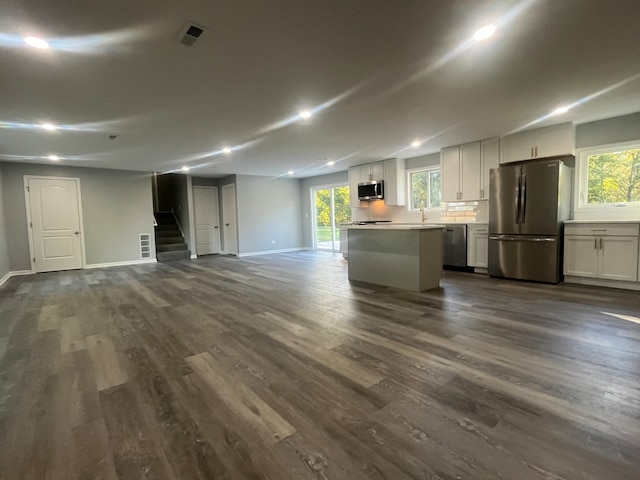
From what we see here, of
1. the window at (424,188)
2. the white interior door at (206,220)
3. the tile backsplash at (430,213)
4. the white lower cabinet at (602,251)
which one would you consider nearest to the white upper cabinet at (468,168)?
the tile backsplash at (430,213)

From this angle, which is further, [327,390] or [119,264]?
[119,264]

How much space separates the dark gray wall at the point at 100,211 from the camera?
22.2 ft

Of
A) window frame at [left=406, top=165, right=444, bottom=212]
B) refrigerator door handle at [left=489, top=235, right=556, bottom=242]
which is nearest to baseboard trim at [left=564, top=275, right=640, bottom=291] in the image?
refrigerator door handle at [left=489, top=235, right=556, bottom=242]

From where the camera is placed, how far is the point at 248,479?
1336mm

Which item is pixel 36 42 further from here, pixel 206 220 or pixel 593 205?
pixel 206 220

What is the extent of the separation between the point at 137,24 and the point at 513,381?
11.6 feet

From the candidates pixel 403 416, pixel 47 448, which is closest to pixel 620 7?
pixel 403 416

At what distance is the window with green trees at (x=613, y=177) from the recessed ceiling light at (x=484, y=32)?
12.9 ft

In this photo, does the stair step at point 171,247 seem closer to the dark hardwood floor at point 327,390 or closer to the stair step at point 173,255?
the stair step at point 173,255

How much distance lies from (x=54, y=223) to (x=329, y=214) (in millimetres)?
7064

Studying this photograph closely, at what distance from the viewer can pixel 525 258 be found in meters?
4.99

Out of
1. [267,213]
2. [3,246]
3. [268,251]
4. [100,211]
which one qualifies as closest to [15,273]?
[3,246]

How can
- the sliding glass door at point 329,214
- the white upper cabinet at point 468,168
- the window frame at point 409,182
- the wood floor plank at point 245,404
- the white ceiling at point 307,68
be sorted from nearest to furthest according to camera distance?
the wood floor plank at point 245,404, the white ceiling at point 307,68, the white upper cabinet at point 468,168, the window frame at point 409,182, the sliding glass door at point 329,214

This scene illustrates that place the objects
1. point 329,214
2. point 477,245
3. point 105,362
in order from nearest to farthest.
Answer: point 105,362
point 477,245
point 329,214
